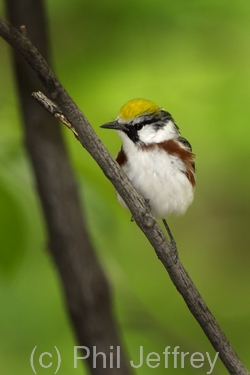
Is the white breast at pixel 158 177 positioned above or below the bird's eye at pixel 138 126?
below

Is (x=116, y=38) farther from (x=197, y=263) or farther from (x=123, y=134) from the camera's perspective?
(x=197, y=263)

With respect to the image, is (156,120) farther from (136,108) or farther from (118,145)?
(118,145)

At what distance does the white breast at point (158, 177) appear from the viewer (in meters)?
1.43

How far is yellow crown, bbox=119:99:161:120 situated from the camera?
4.44ft

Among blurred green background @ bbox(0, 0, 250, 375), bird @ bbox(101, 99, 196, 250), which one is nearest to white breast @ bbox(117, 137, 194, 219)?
bird @ bbox(101, 99, 196, 250)

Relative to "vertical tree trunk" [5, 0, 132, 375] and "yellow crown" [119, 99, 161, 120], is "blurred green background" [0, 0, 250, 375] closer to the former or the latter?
"vertical tree trunk" [5, 0, 132, 375]

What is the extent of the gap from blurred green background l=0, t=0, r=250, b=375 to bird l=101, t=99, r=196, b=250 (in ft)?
0.36

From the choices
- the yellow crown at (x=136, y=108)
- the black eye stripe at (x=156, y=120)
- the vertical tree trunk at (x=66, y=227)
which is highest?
the yellow crown at (x=136, y=108)

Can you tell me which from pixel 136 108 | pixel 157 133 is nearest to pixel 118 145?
pixel 157 133

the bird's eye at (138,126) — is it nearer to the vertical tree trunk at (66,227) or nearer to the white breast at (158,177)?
the white breast at (158,177)

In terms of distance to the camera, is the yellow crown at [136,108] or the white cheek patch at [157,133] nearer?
the yellow crown at [136,108]

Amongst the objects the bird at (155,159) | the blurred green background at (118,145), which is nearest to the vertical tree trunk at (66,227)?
the blurred green background at (118,145)

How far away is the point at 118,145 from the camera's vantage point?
1977 mm

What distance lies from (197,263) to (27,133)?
1249 mm
